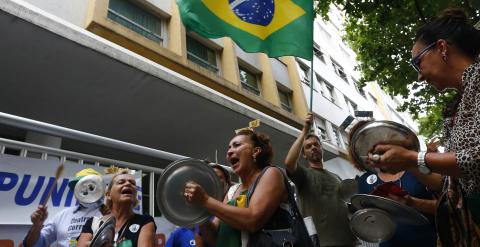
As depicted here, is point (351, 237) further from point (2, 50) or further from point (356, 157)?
point (2, 50)

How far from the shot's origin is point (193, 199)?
182 cm

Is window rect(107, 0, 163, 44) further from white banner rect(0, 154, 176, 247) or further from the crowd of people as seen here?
the crowd of people

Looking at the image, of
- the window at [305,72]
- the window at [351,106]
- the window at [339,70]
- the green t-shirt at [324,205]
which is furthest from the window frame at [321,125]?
the green t-shirt at [324,205]

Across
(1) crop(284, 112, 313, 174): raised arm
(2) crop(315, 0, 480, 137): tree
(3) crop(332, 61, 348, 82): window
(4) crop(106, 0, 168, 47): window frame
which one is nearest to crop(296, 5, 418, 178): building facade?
(3) crop(332, 61, 348, 82): window

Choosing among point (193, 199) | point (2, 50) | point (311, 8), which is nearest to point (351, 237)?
point (193, 199)

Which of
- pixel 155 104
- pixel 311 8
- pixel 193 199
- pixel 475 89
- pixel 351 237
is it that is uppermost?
pixel 155 104

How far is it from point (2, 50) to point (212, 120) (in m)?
4.04

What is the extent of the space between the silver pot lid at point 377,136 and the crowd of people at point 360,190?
0.56 feet

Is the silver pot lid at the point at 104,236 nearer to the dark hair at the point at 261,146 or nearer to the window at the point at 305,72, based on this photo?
the dark hair at the point at 261,146

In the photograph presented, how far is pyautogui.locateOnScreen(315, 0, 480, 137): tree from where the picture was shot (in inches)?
278

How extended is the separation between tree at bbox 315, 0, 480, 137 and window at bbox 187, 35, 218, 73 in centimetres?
360

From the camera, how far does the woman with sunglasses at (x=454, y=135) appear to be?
1346 millimetres

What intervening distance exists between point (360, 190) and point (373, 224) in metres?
0.59

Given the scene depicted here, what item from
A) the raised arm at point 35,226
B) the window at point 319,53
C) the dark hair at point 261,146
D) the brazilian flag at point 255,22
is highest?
the window at point 319,53
